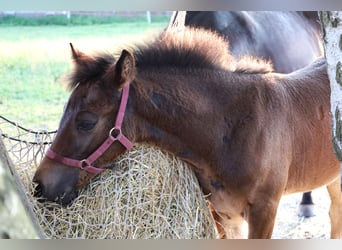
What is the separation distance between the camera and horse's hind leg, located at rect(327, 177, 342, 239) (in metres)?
2.24

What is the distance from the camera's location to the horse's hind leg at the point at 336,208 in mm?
2238

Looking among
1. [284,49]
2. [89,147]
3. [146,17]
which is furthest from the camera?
[146,17]

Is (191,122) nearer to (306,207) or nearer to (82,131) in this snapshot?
(82,131)

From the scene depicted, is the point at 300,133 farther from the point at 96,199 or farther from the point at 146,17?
the point at 146,17

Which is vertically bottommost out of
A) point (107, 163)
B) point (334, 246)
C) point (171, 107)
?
point (334, 246)

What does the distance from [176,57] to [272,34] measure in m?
1.34

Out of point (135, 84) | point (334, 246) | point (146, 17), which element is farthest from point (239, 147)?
point (146, 17)

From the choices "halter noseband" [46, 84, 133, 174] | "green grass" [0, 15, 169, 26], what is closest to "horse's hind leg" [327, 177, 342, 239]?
"halter noseband" [46, 84, 133, 174]

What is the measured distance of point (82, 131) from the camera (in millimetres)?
1730

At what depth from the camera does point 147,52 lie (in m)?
1.82

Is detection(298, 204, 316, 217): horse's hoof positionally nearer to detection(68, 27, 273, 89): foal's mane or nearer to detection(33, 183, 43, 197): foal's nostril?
detection(68, 27, 273, 89): foal's mane

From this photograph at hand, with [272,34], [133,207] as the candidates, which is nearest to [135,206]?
[133,207]

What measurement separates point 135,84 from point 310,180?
26.9 inches

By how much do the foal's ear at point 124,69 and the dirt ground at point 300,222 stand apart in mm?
1271
